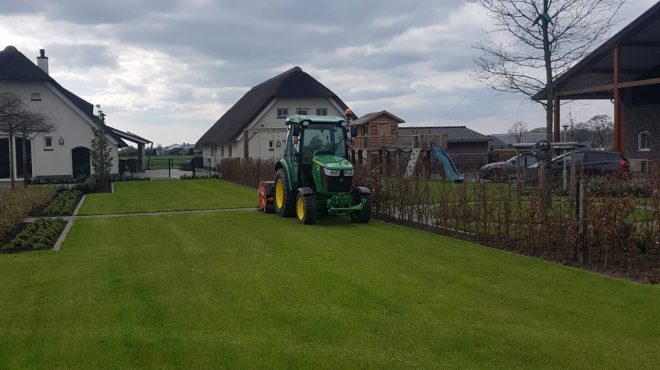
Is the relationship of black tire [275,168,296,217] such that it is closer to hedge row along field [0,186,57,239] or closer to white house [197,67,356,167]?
hedge row along field [0,186,57,239]

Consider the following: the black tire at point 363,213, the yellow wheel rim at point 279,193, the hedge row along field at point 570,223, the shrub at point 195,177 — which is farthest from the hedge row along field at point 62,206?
the shrub at point 195,177

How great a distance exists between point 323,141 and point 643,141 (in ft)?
70.5

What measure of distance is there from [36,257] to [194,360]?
19.4 ft

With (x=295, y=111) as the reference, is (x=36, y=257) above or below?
below

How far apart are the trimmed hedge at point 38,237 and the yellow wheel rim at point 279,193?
5124mm

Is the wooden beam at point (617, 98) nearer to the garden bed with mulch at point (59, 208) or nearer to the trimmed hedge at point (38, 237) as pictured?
the garden bed with mulch at point (59, 208)

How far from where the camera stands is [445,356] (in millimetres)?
5215

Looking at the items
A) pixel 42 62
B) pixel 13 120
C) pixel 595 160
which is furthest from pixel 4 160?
pixel 595 160

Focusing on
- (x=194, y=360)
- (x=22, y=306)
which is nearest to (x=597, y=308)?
(x=194, y=360)

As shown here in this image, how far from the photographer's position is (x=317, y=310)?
6.58m

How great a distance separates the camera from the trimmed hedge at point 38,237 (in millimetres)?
10708

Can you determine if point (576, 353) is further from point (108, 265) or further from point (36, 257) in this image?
point (36, 257)

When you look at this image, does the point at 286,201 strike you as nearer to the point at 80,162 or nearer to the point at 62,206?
the point at 62,206

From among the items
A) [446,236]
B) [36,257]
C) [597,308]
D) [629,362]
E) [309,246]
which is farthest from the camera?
[446,236]
